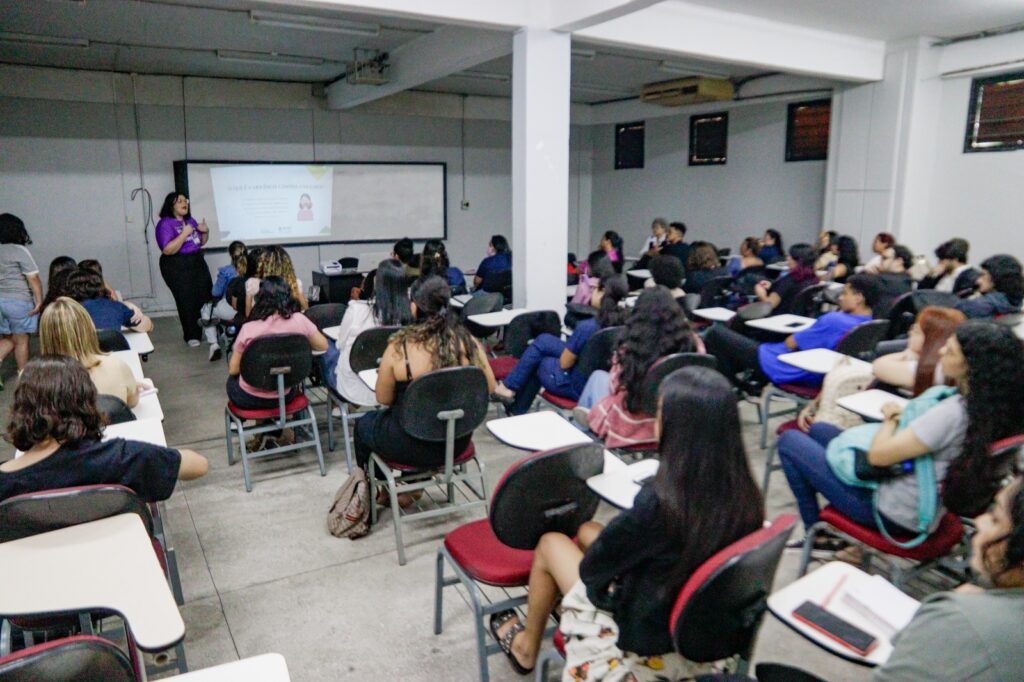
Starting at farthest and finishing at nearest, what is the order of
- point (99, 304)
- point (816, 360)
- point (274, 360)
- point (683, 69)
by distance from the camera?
point (683, 69) < point (99, 304) < point (274, 360) < point (816, 360)

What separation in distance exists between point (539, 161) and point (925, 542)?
3.91m

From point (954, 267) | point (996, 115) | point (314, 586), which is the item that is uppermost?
point (996, 115)

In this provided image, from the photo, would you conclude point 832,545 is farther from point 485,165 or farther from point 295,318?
point 485,165

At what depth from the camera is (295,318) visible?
155 inches

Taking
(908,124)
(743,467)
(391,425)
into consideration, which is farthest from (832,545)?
(908,124)

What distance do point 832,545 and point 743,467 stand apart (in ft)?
5.52

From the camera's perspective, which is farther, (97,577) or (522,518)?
(522,518)

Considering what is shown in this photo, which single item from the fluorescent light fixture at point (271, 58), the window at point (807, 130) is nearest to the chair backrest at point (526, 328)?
the fluorescent light fixture at point (271, 58)

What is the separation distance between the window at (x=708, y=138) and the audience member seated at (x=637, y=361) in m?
7.92

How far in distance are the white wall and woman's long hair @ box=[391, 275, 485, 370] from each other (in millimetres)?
7437

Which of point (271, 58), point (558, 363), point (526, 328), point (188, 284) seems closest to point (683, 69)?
point (271, 58)

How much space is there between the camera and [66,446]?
1.99m

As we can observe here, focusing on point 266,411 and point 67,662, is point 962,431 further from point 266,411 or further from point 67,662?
point 266,411

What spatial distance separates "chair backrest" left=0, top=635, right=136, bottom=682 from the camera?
3.76 ft
